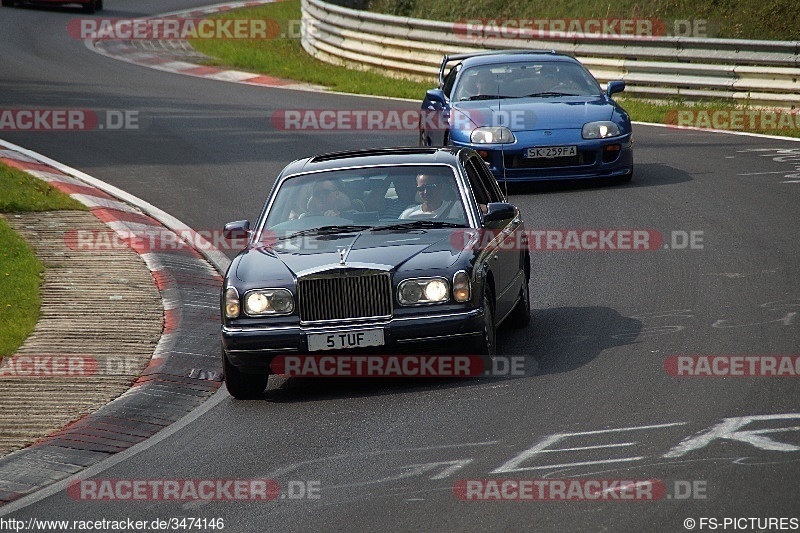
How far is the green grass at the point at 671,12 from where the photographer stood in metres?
27.1

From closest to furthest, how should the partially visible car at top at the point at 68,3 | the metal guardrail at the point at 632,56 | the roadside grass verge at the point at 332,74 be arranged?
the metal guardrail at the point at 632,56 < the roadside grass verge at the point at 332,74 < the partially visible car at top at the point at 68,3

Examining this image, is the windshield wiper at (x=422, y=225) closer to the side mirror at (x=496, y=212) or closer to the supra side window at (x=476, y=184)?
the side mirror at (x=496, y=212)

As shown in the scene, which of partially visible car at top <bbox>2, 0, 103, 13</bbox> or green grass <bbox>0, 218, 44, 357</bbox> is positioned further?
partially visible car at top <bbox>2, 0, 103, 13</bbox>

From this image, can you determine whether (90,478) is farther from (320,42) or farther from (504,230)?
(320,42)

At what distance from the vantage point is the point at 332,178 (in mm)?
→ 10344

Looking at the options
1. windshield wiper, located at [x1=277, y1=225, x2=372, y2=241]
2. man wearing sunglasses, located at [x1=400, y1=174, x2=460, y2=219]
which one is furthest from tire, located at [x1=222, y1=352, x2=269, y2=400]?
man wearing sunglasses, located at [x1=400, y1=174, x2=460, y2=219]

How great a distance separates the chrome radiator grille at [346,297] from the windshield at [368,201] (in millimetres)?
922

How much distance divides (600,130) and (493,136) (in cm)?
127

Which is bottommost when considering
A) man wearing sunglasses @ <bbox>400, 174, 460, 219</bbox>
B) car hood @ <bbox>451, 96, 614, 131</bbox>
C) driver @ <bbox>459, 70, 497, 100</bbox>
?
man wearing sunglasses @ <bbox>400, 174, 460, 219</bbox>

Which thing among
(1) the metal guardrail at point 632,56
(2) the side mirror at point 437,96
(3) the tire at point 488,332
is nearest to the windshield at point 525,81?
(2) the side mirror at point 437,96

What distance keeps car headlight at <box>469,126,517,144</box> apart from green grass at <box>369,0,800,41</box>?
1202 centimetres

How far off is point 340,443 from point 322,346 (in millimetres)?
1161

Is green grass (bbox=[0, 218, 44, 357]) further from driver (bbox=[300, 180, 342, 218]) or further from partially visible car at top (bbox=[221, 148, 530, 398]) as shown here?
driver (bbox=[300, 180, 342, 218])

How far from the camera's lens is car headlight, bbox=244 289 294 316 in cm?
901
